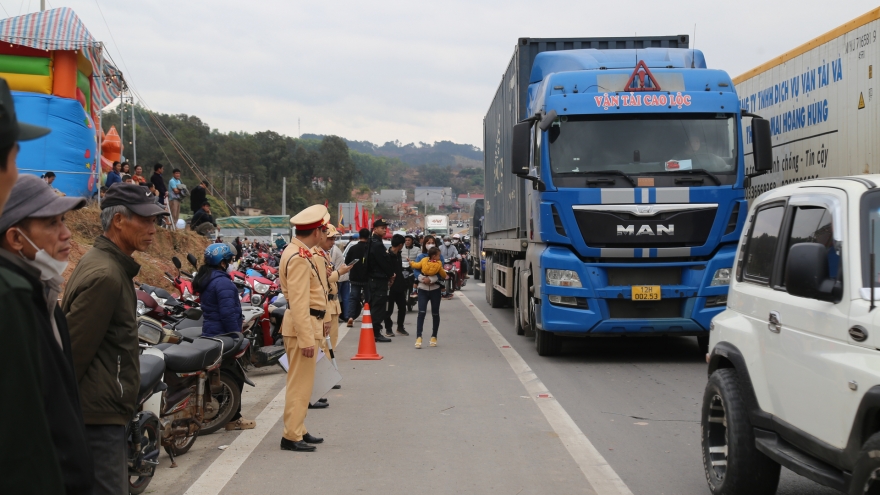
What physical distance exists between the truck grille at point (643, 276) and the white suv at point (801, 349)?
5377 millimetres

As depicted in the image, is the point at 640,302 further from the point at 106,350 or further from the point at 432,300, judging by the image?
the point at 106,350

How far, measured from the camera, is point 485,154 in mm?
22047

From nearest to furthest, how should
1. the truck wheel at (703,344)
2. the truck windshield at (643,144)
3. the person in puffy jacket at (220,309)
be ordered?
the person in puffy jacket at (220,309), the truck windshield at (643,144), the truck wheel at (703,344)

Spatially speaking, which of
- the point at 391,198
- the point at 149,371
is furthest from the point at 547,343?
the point at 391,198

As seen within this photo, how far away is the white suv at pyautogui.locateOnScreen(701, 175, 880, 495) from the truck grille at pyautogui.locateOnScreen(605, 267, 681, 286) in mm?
5377

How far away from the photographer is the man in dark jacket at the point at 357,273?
51.6 ft

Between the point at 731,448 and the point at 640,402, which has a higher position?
the point at 731,448

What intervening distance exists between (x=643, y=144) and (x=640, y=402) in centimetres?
387

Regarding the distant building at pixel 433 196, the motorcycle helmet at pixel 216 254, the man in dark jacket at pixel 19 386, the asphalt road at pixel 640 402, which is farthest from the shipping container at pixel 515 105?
the distant building at pixel 433 196

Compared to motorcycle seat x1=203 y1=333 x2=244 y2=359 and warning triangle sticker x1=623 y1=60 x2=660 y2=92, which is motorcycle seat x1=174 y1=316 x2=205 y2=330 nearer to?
motorcycle seat x1=203 y1=333 x2=244 y2=359

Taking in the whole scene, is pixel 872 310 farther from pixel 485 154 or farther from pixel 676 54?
pixel 485 154

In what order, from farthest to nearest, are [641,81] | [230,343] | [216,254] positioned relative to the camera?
1. [641,81]
2. [216,254]
3. [230,343]

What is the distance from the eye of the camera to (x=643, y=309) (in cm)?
1126

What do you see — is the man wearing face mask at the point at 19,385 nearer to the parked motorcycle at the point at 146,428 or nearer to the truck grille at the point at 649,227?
the parked motorcycle at the point at 146,428
